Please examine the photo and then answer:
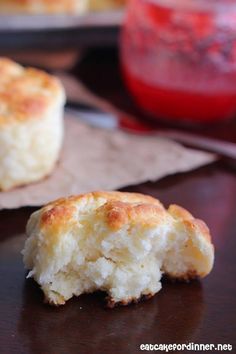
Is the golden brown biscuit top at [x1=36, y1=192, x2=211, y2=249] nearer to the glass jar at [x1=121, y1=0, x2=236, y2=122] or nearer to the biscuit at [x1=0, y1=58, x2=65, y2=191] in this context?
the biscuit at [x1=0, y1=58, x2=65, y2=191]

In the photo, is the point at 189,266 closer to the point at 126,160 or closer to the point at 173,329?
the point at 173,329

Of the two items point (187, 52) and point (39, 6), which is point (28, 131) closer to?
point (187, 52)

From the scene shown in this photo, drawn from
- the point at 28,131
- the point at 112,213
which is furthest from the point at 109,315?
the point at 28,131

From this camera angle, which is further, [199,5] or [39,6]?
[39,6]

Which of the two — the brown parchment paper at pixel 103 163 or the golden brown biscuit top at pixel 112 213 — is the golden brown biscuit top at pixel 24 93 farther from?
the golden brown biscuit top at pixel 112 213

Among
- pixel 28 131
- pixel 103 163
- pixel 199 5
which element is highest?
pixel 199 5

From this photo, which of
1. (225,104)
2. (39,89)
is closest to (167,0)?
(225,104)
